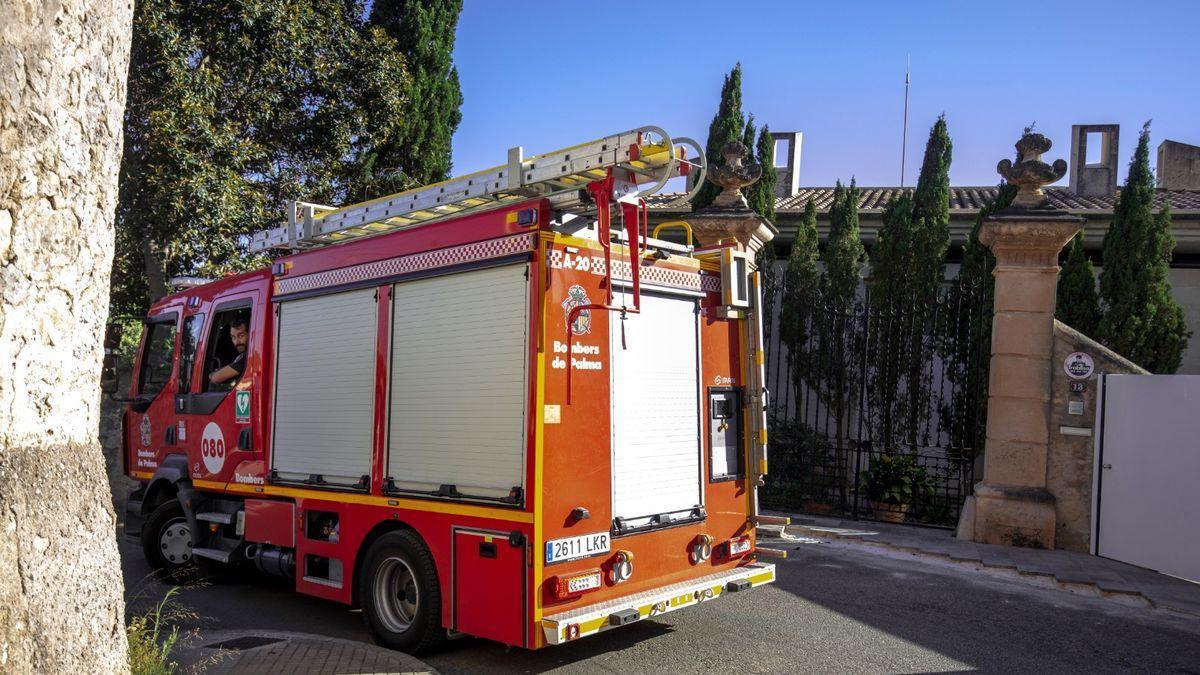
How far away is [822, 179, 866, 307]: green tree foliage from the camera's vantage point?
47.4ft

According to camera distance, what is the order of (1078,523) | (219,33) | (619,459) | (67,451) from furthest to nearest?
(219,33)
(1078,523)
(619,459)
(67,451)

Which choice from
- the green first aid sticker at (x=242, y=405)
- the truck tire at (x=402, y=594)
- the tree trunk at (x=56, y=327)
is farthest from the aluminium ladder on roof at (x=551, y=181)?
the tree trunk at (x=56, y=327)

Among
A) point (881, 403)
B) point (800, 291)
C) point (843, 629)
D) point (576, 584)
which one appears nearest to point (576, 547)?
point (576, 584)

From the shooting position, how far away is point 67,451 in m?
3.45

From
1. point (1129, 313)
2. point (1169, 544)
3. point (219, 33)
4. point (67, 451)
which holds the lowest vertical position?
point (1169, 544)

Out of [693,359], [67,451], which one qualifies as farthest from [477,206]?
[67,451]

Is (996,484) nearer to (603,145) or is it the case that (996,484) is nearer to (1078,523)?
(1078,523)

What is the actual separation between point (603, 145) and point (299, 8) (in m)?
9.14

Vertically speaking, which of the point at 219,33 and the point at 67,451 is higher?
the point at 219,33

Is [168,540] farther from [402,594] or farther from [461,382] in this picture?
[461,382]

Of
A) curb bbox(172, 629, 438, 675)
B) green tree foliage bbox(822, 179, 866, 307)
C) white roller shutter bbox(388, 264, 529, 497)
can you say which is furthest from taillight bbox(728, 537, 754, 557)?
green tree foliage bbox(822, 179, 866, 307)

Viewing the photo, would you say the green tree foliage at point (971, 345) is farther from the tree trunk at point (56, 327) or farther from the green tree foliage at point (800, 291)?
the tree trunk at point (56, 327)

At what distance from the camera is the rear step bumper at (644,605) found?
210 inches

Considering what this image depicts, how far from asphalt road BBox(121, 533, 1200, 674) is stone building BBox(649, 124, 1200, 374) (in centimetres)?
727
